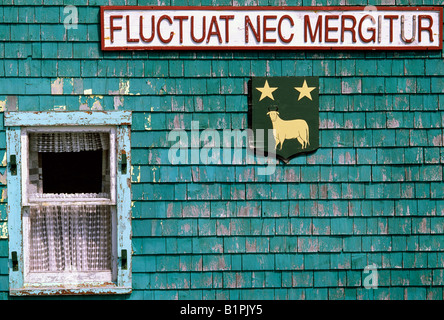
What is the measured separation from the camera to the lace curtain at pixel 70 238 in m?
4.19

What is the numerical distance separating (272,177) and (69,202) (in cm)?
185

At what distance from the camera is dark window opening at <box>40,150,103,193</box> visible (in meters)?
4.21

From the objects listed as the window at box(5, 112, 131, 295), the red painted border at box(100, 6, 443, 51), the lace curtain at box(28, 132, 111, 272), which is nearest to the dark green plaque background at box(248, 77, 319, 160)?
the red painted border at box(100, 6, 443, 51)

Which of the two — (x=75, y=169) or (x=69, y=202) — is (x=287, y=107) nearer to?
(x=75, y=169)

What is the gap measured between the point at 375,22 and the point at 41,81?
303 cm

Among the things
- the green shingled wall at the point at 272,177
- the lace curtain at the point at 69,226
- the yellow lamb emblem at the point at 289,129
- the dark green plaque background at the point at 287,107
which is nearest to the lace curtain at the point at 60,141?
the lace curtain at the point at 69,226

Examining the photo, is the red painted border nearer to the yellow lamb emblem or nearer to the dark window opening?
the yellow lamb emblem

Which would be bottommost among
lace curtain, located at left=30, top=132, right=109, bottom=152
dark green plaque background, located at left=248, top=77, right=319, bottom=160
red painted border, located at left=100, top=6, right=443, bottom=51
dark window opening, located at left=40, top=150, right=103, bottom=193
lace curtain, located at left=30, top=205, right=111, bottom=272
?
lace curtain, located at left=30, top=205, right=111, bottom=272

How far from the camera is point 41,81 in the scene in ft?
13.4

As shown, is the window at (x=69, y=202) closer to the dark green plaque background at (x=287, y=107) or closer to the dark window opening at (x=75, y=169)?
the dark window opening at (x=75, y=169)

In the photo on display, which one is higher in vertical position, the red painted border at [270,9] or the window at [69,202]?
the red painted border at [270,9]

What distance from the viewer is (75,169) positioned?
4191 mm

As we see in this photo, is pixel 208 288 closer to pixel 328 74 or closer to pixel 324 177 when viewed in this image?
pixel 324 177
